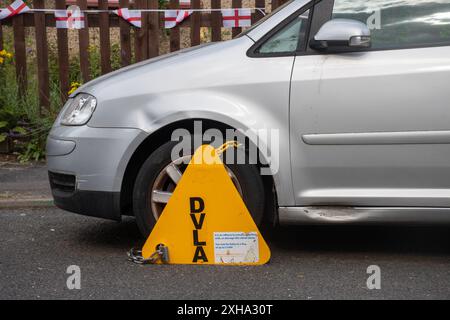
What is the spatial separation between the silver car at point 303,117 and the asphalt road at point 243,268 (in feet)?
0.95

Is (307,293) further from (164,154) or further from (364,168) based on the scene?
(164,154)

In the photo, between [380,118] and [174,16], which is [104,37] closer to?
[174,16]

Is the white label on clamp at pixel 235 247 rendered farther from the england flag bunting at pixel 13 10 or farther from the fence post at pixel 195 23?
the england flag bunting at pixel 13 10

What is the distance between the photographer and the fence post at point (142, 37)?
8.23 m

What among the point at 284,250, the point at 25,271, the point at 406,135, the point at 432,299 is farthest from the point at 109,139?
the point at 432,299

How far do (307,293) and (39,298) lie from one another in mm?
1323

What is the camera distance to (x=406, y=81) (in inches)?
175

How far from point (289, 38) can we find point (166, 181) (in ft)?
3.52

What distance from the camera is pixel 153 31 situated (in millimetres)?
8312
